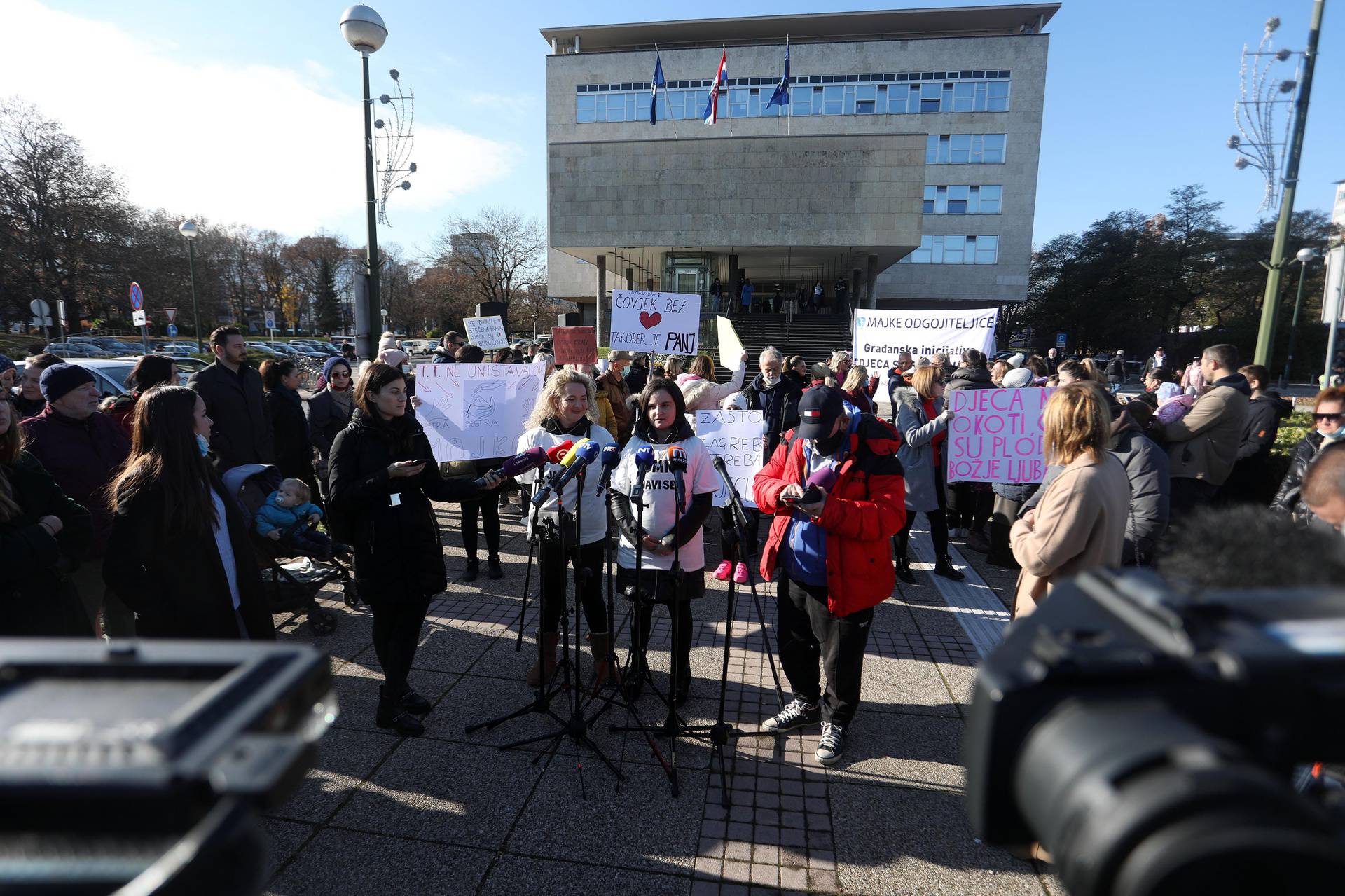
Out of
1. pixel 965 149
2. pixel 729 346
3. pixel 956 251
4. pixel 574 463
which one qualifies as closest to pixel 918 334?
pixel 729 346

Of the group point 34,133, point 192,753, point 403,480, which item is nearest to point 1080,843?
point 192,753

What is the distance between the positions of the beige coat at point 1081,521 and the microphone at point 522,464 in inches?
93.1

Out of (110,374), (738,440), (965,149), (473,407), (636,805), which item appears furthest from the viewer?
(965,149)

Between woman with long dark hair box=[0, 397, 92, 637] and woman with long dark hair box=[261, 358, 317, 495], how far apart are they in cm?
355

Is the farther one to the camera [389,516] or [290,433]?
[290,433]

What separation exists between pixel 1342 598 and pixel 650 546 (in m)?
3.03

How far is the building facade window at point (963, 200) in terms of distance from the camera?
4312cm

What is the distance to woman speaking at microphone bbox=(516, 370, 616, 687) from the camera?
404cm

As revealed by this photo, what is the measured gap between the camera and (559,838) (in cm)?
290

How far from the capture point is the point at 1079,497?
2.81m

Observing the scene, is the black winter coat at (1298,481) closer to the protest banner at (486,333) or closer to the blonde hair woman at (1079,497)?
the blonde hair woman at (1079,497)

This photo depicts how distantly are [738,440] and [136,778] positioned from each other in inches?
217

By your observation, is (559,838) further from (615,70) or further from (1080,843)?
(615,70)

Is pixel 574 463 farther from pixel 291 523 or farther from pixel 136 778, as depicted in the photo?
pixel 291 523
